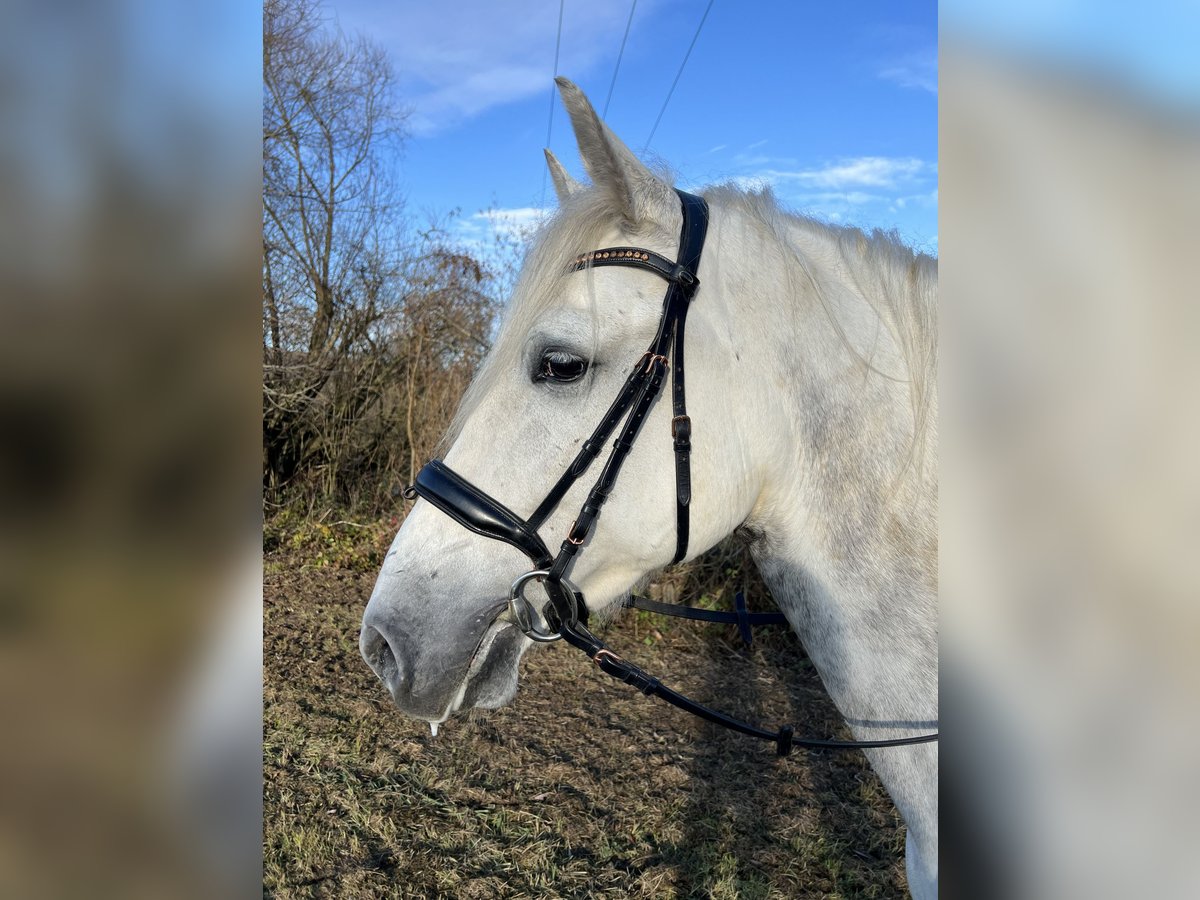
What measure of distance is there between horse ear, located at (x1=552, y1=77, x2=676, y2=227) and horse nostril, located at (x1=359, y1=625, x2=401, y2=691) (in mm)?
1093

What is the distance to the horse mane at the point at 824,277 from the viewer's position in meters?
1.56

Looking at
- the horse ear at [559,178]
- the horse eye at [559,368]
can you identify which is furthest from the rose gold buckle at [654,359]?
the horse ear at [559,178]

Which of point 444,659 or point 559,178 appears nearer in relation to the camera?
point 444,659

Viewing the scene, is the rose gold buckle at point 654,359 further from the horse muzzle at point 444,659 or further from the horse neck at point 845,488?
the horse muzzle at point 444,659

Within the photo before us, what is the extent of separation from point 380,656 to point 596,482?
622 millimetres

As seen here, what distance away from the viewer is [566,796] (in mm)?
3973

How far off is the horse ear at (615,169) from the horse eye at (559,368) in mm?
358
